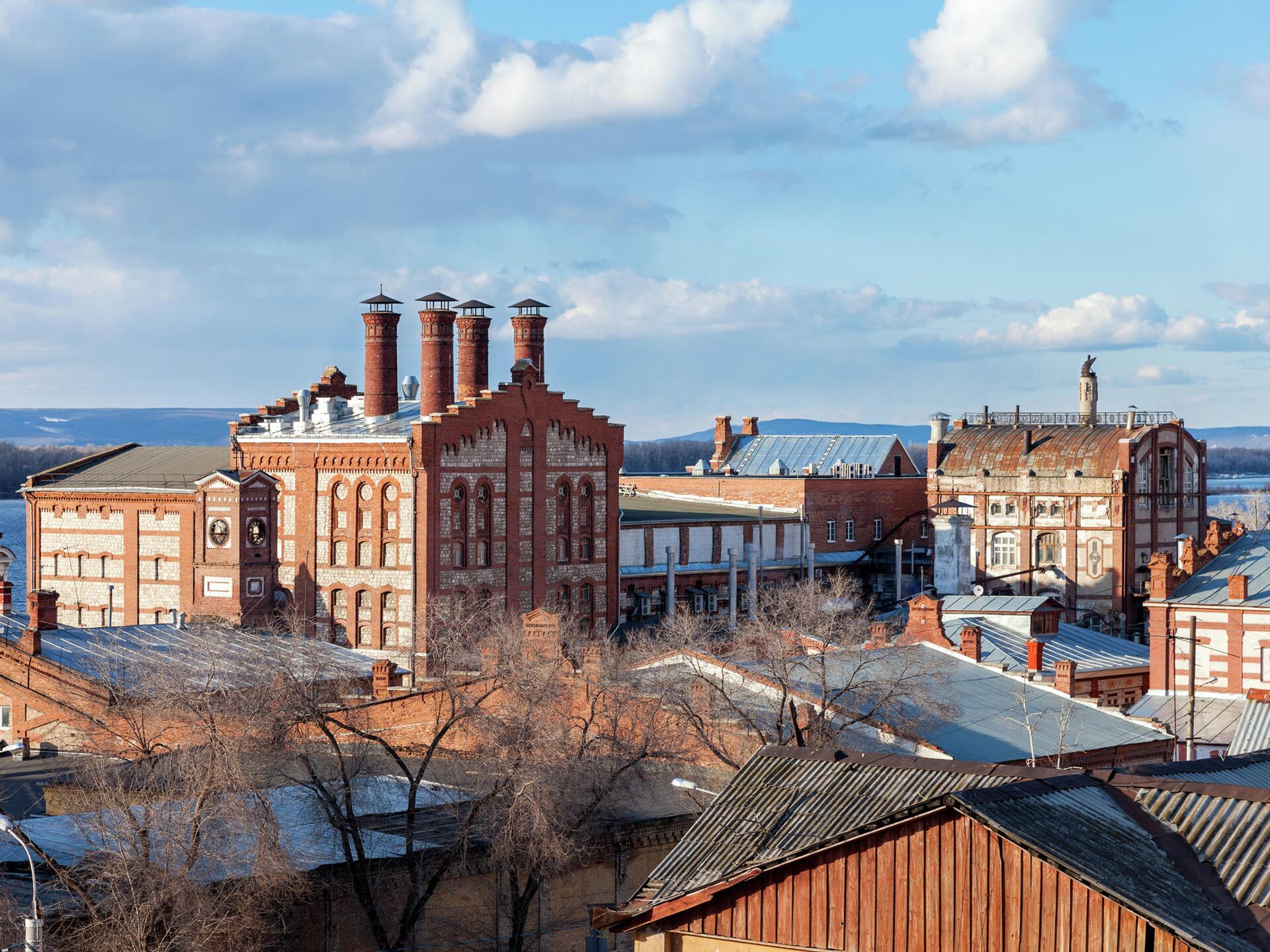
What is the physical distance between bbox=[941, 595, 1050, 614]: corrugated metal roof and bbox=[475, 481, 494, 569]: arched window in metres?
19.0

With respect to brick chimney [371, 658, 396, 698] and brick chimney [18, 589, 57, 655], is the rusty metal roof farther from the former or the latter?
brick chimney [18, 589, 57, 655]

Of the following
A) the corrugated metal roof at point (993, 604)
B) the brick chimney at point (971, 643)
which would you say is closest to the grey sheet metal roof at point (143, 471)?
the corrugated metal roof at point (993, 604)

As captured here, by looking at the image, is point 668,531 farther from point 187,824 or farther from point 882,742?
point 187,824

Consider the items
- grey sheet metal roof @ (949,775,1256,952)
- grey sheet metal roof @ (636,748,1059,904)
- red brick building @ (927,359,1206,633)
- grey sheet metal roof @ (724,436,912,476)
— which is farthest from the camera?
grey sheet metal roof @ (724,436,912,476)

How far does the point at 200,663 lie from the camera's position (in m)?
52.8

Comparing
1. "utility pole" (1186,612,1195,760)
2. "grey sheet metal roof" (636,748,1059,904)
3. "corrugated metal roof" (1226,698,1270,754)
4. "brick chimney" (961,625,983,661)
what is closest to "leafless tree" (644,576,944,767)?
"brick chimney" (961,625,983,661)

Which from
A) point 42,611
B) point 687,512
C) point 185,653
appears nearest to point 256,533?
point 42,611

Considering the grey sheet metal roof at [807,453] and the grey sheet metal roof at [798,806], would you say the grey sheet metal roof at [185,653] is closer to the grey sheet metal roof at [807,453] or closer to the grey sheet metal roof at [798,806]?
the grey sheet metal roof at [798,806]

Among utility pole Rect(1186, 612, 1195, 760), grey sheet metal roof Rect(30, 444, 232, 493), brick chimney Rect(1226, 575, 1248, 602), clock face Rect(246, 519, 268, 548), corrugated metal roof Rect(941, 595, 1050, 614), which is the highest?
grey sheet metal roof Rect(30, 444, 232, 493)

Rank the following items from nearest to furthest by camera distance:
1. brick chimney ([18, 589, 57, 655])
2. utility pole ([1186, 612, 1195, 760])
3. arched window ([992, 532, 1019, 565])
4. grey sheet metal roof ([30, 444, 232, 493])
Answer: utility pole ([1186, 612, 1195, 760]) → brick chimney ([18, 589, 57, 655]) → grey sheet metal roof ([30, 444, 232, 493]) → arched window ([992, 532, 1019, 565])

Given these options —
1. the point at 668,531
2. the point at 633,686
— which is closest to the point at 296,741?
the point at 633,686

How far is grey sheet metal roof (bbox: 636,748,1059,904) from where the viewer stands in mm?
21469

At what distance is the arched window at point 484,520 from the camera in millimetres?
68625

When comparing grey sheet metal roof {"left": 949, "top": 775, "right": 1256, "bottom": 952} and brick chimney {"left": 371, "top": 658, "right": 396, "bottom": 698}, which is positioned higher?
grey sheet metal roof {"left": 949, "top": 775, "right": 1256, "bottom": 952}
